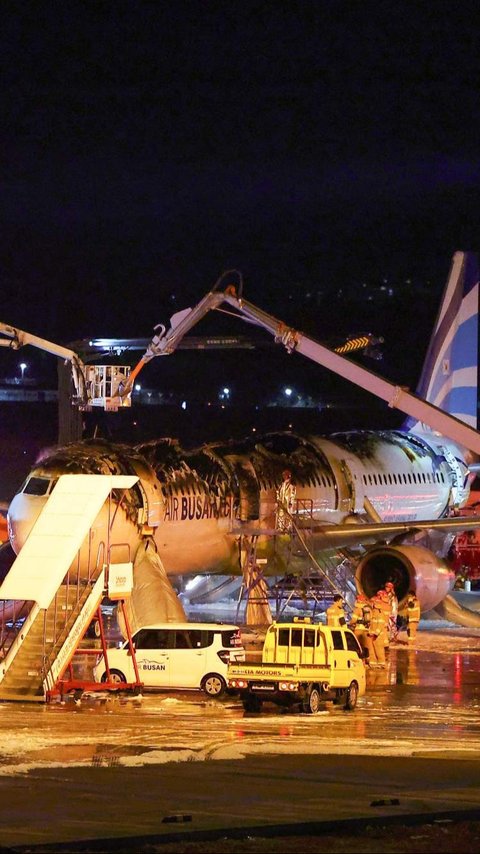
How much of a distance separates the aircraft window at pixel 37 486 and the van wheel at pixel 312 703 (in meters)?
10.1

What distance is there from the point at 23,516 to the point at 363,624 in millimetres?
8087

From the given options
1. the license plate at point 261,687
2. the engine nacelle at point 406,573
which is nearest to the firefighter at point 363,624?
the engine nacelle at point 406,573

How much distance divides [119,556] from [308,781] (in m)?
16.5

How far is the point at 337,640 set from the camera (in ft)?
84.7

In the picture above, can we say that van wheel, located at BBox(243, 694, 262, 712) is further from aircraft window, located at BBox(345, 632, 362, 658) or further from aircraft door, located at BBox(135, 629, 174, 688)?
aircraft door, located at BBox(135, 629, 174, 688)

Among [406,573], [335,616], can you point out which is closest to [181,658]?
[335,616]

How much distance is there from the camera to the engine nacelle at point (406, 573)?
3775 cm

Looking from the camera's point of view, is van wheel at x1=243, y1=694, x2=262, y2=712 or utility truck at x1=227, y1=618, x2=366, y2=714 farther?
van wheel at x1=243, y1=694, x2=262, y2=712

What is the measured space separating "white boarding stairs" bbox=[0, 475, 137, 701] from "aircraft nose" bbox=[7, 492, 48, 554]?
2606 millimetres

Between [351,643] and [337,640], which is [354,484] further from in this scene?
[337,640]

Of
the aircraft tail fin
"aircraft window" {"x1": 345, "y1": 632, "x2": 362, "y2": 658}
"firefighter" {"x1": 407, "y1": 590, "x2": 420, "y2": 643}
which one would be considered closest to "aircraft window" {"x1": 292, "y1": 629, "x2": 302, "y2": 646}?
"aircraft window" {"x1": 345, "y1": 632, "x2": 362, "y2": 658}

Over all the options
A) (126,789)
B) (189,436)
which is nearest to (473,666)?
(126,789)

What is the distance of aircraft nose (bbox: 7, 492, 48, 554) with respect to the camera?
32250mm

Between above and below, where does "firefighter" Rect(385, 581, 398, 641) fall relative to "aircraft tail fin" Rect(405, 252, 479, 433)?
below
